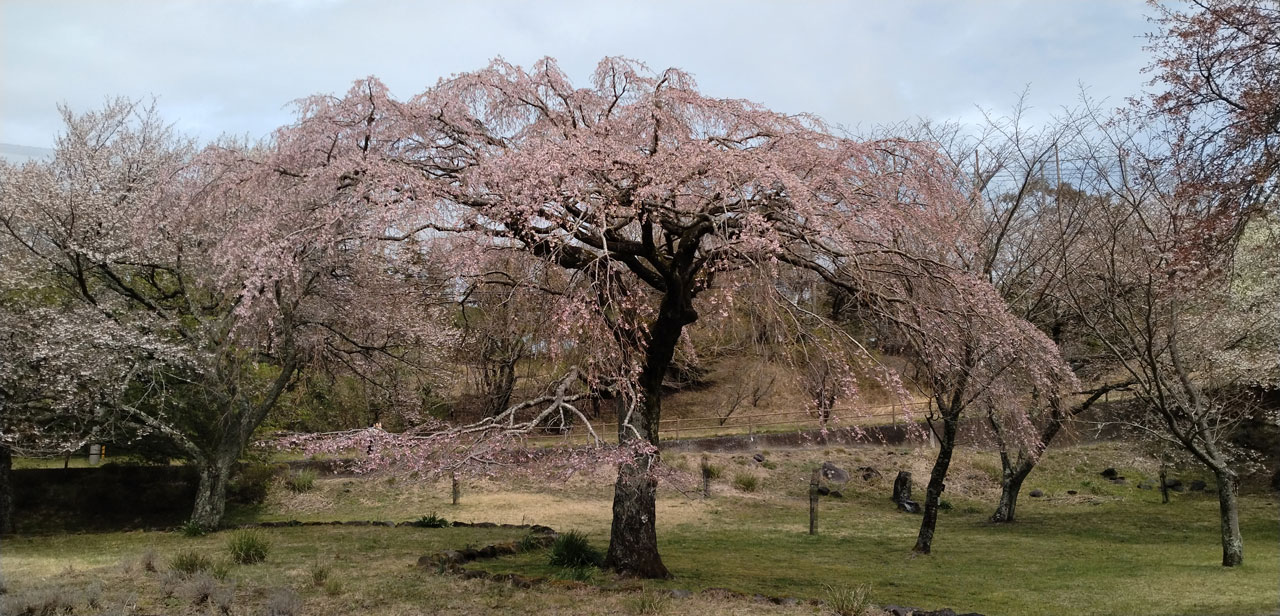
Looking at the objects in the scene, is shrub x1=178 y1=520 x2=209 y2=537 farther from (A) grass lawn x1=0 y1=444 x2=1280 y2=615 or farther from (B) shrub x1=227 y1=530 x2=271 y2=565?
(B) shrub x1=227 y1=530 x2=271 y2=565

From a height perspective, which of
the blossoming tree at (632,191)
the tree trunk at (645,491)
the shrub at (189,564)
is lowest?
the shrub at (189,564)

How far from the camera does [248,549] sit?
32.4 ft

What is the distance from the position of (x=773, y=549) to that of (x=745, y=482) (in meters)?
8.09

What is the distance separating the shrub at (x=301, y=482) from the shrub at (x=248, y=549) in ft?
33.0

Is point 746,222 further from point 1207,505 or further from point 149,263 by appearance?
point 1207,505

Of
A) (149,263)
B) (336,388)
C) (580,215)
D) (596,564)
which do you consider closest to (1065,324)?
(596,564)

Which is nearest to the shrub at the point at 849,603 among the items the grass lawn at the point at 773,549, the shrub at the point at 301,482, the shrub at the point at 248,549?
the grass lawn at the point at 773,549

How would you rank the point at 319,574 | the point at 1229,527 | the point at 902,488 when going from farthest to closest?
the point at 902,488, the point at 1229,527, the point at 319,574

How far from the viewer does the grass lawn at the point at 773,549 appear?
8109mm

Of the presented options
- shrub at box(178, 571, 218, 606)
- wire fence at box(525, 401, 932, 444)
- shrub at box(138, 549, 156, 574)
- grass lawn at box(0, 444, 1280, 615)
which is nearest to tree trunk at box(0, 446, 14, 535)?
grass lawn at box(0, 444, 1280, 615)

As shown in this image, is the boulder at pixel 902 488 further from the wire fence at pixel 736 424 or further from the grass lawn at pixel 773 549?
the wire fence at pixel 736 424

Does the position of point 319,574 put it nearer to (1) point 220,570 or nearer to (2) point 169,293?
(1) point 220,570

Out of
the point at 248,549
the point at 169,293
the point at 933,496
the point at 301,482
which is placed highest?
the point at 169,293

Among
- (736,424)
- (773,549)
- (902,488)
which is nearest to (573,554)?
(773,549)
